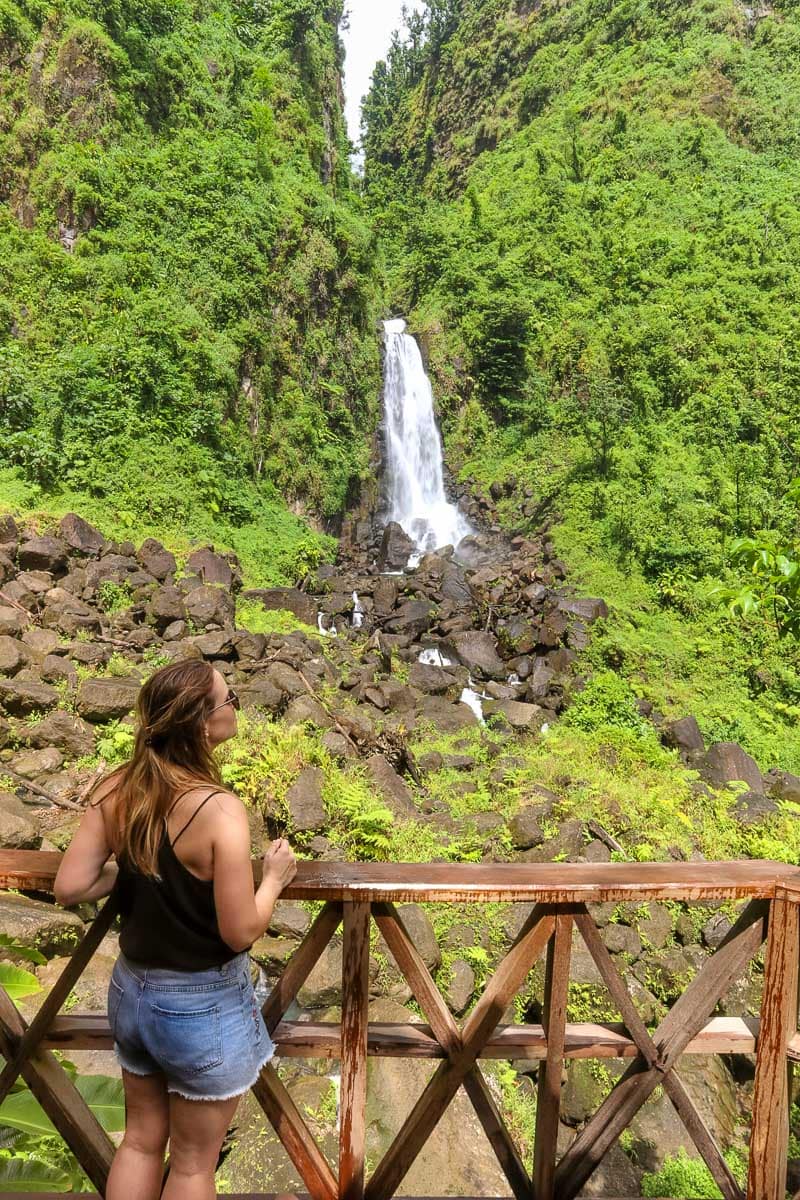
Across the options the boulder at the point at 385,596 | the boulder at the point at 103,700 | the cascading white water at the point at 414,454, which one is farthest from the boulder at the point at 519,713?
the cascading white water at the point at 414,454

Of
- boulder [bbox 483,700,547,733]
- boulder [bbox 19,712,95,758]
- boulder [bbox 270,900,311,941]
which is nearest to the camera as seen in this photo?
boulder [bbox 270,900,311,941]

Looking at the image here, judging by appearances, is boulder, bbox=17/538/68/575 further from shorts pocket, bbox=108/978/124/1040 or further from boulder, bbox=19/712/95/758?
shorts pocket, bbox=108/978/124/1040

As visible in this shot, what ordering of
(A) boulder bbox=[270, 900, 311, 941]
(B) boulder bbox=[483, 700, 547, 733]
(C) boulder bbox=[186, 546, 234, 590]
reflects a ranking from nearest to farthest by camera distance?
(A) boulder bbox=[270, 900, 311, 941] → (B) boulder bbox=[483, 700, 547, 733] → (C) boulder bbox=[186, 546, 234, 590]

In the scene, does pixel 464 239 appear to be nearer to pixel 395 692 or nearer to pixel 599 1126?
pixel 395 692

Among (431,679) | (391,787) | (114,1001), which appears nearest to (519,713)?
(431,679)

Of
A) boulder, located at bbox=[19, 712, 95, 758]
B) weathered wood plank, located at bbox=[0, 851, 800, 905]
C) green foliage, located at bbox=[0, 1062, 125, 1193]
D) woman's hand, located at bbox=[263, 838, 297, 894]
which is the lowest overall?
boulder, located at bbox=[19, 712, 95, 758]

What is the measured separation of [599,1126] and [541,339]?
971 inches

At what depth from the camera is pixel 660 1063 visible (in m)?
2.07

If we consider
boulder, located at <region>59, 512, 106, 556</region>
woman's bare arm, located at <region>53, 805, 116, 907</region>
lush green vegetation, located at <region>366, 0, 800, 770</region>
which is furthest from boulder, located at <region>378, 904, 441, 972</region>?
lush green vegetation, located at <region>366, 0, 800, 770</region>

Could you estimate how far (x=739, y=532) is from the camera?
686 inches

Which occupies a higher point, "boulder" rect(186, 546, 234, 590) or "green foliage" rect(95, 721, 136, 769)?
"boulder" rect(186, 546, 234, 590)

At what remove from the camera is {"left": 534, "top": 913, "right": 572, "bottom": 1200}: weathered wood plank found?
2062 millimetres

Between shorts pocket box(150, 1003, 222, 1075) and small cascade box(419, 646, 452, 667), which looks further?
small cascade box(419, 646, 452, 667)

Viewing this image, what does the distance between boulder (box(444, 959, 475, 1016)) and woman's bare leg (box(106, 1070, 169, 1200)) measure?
4.57 m
